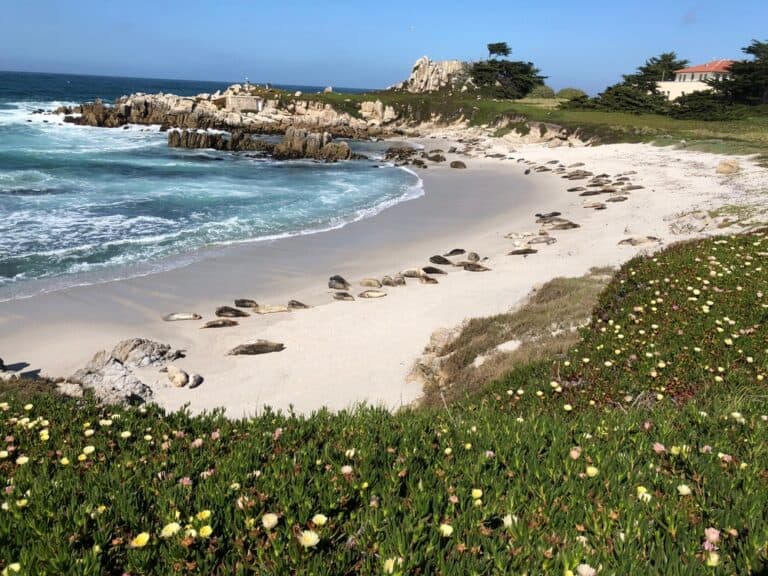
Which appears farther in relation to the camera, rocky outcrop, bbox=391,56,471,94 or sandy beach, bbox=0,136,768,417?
rocky outcrop, bbox=391,56,471,94

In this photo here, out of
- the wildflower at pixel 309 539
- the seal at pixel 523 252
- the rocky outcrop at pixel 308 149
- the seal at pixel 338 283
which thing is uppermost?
the rocky outcrop at pixel 308 149

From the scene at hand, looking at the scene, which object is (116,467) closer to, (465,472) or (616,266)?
(465,472)

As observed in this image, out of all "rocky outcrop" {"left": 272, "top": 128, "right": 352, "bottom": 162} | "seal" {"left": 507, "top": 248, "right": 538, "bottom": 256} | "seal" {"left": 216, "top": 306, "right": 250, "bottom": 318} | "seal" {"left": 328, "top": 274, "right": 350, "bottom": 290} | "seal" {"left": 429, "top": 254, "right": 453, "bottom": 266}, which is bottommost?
"seal" {"left": 216, "top": 306, "right": 250, "bottom": 318}

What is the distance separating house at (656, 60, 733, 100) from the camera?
78.2m

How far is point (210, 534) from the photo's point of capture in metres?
3.00

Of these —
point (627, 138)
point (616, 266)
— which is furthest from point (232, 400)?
point (627, 138)

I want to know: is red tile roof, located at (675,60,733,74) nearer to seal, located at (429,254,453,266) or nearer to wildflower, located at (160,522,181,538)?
seal, located at (429,254,453,266)

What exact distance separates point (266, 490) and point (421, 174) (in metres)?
42.5

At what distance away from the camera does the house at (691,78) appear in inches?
3078

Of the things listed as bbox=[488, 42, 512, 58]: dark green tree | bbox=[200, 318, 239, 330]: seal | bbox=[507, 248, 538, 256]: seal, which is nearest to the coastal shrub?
bbox=[488, 42, 512, 58]: dark green tree

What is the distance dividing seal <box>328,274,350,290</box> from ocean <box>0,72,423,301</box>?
238 inches

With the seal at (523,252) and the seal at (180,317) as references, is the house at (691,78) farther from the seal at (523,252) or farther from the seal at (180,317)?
the seal at (180,317)

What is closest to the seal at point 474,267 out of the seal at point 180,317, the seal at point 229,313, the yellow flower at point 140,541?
the seal at point 229,313

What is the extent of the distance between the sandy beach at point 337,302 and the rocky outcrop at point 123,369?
1.51 ft
